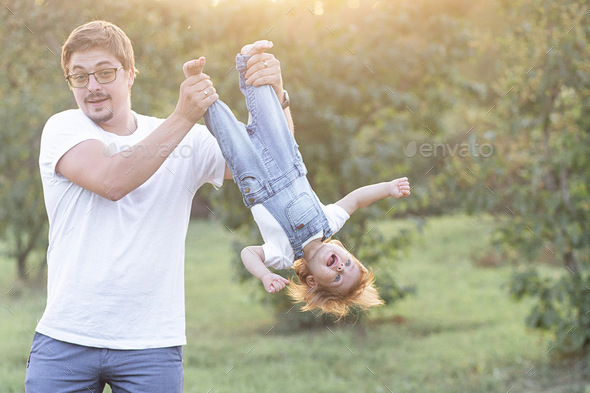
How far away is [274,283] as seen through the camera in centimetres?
187

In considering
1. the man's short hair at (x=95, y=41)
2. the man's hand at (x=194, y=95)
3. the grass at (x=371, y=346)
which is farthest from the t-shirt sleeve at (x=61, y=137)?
the grass at (x=371, y=346)

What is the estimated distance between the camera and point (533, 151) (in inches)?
192

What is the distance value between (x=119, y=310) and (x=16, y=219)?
583 cm

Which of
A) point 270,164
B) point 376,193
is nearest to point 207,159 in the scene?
point 270,164

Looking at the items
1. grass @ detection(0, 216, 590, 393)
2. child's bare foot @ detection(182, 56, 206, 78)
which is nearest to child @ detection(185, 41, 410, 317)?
child's bare foot @ detection(182, 56, 206, 78)

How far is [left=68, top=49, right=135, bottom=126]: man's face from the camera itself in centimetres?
195

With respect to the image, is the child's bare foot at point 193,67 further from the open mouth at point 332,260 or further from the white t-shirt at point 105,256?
the open mouth at point 332,260

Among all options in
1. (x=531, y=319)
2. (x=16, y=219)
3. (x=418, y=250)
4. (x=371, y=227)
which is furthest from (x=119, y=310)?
(x=418, y=250)

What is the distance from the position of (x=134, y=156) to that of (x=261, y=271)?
1.83 feet

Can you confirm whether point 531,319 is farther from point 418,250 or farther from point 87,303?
point 418,250

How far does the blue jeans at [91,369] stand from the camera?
6.20ft

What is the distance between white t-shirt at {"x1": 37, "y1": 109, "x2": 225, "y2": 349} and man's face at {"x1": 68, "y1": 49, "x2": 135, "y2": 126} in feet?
0.13

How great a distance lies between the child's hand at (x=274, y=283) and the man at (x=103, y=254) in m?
0.33

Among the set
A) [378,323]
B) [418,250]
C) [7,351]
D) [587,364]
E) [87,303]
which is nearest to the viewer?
[87,303]
